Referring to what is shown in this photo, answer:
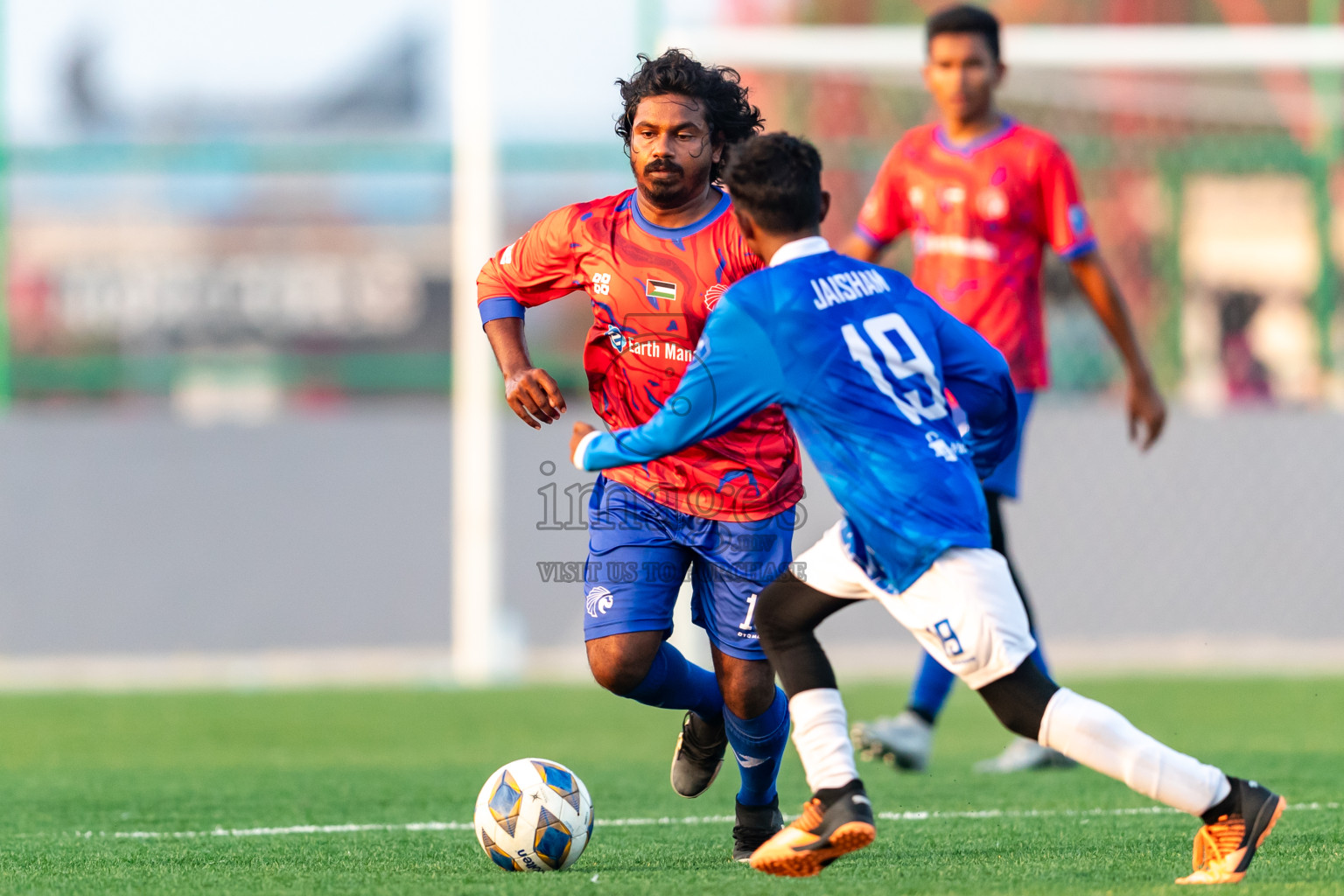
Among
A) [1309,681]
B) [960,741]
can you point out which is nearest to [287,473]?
[960,741]

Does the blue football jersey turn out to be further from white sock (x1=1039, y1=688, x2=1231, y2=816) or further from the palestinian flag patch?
the palestinian flag patch

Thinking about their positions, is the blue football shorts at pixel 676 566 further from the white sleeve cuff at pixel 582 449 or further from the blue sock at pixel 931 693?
the blue sock at pixel 931 693

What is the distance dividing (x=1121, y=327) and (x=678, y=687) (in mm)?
2659

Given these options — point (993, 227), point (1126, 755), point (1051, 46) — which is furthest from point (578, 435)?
point (1051, 46)

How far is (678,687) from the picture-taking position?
186 inches

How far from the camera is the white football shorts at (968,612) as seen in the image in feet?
11.9

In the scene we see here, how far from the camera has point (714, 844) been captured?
4727 mm

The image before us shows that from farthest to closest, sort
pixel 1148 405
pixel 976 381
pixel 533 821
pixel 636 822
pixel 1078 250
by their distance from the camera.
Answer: pixel 1148 405 → pixel 1078 250 → pixel 636 822 → pixel 533 821 → pixel 976 381

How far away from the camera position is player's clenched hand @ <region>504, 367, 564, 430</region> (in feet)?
14.1

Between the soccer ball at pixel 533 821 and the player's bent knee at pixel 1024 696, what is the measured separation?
119cm

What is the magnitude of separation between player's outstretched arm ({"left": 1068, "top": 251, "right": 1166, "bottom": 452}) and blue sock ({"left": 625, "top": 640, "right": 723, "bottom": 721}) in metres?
2.41

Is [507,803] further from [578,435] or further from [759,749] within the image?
[578,435]

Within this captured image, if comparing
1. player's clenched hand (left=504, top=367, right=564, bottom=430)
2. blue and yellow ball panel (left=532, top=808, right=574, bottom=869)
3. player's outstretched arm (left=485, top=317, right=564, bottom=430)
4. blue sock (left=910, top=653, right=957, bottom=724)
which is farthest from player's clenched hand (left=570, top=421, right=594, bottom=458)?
blue sock (left=910, top=653, right=957, bottom=724)

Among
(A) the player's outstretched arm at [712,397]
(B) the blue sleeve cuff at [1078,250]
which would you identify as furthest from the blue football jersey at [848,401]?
(B) the blue sleeve cuff at [1078,250]
